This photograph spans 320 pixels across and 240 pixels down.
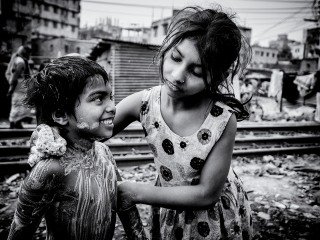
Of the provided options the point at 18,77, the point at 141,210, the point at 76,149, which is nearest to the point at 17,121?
the point at 18,77

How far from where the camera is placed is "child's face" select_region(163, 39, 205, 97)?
125cm

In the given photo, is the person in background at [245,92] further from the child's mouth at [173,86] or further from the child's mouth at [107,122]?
the child's mouth at [107,122]

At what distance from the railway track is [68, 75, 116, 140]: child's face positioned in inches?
172

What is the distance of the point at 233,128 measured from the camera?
1361 mm

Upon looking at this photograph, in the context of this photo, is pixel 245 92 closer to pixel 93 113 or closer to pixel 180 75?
pixel 180 75

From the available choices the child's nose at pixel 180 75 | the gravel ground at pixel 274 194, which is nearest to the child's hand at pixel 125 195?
the child's nose at pixel 180 75

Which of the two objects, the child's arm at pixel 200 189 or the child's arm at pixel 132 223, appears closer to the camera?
the child's arm at pixel 200 189

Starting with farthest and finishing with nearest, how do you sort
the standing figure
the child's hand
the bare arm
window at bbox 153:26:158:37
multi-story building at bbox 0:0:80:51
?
multi-story building at bbox 0:0:80:51 < window at bbox 153:26:158:37 < the standing figure < the bare arm < the child's hand

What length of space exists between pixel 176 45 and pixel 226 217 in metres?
1.00

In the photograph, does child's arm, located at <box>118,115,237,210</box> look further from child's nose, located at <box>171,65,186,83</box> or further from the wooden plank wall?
the wooden plank wall

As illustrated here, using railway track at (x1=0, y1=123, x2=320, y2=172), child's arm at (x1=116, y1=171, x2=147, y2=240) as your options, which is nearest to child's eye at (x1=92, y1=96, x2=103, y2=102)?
child's arm at (x1=116, y1=171, x2=147, y2=240)

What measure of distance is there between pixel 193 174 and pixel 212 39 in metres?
0.71

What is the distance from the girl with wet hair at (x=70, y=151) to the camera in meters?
1.11

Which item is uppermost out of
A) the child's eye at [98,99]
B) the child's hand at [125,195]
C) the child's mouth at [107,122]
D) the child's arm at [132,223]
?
the child's eye at [98,99]
